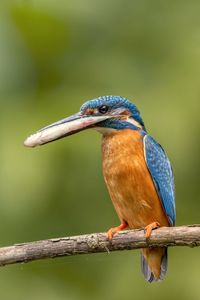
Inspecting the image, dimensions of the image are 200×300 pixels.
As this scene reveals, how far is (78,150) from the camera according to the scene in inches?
252

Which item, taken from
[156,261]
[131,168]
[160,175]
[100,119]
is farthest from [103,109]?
[156,261]

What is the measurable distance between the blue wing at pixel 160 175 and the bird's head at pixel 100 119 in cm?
14

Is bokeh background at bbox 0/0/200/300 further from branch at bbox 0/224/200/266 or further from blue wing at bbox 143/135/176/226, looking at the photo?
branch at bbox 0/224/200/266

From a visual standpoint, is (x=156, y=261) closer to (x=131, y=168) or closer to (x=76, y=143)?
(x=131, y=168)

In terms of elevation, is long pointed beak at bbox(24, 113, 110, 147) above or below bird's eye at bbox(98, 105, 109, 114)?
below

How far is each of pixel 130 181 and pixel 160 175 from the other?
196mm

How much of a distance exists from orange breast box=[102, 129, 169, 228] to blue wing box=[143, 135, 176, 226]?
0.08 feet

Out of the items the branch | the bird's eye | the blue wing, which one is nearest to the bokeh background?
the blue wing

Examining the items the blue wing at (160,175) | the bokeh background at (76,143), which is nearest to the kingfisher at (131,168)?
the blue wing at (160,175)

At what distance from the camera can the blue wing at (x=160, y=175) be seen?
4.99 meters

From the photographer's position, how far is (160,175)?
5016 mm

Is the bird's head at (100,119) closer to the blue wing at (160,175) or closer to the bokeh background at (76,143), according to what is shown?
the blue wing at (160,175)

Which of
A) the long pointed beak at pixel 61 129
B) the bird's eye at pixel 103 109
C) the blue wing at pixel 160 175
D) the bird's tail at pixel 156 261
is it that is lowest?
the bird's tail at pixel 156 261

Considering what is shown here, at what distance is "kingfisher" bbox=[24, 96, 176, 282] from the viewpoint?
16.1ft
